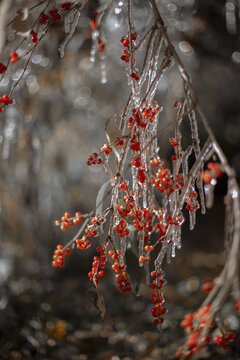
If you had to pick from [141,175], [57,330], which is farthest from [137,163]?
[57,330]

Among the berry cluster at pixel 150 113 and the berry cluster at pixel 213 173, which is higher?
the berry cluster at pixel 150 113

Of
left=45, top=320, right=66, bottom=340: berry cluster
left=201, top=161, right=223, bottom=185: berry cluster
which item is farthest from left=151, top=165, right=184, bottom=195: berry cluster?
left=45, top=320, right=66, bottom=340: berry cluster

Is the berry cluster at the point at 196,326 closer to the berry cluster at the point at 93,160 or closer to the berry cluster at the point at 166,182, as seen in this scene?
the berry cluster at the point at 166,182

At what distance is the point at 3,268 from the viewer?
3373 mm

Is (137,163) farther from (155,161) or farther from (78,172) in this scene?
(78,172)

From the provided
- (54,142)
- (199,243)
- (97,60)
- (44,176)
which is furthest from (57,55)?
(199,243)

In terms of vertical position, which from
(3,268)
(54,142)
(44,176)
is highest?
(54,142)

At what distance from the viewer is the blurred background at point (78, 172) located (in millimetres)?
2551

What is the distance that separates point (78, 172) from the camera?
13.8 ft

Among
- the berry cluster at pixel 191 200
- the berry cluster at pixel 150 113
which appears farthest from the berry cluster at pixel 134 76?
the berry cluster at pixel 191 200

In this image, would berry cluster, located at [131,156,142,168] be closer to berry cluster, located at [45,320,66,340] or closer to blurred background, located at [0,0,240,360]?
blurred background, located at [0,0,240,360]

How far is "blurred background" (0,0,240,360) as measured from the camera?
2551mm

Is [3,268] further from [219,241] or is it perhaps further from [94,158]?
[219,241]

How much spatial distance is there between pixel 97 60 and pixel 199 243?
310 cm
